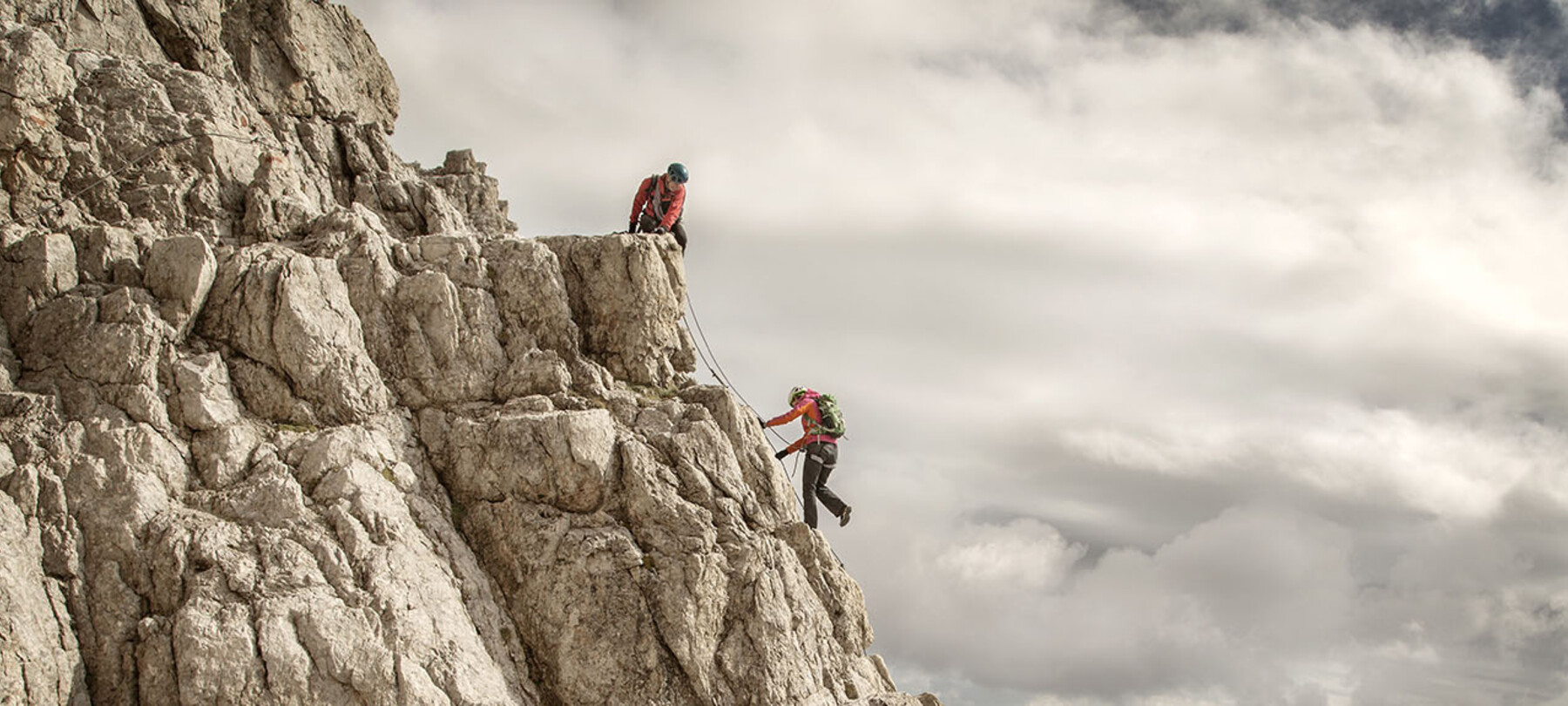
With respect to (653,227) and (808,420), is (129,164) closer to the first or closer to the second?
(653,227)

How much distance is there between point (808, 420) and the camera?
34156mm

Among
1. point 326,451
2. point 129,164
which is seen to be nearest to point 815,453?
point 326,451

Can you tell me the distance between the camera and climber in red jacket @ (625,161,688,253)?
34.5 metres

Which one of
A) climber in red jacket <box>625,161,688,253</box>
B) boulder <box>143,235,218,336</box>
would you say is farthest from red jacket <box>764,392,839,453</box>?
boulder <box>143,235,218,336</box>

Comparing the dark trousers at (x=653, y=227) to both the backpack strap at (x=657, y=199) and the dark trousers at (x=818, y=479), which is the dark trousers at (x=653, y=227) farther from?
the dark trousers at (x=818, y=479)

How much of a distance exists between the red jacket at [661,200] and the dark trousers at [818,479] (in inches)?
321

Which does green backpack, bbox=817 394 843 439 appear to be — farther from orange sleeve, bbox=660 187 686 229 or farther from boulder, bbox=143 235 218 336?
boulder, bbox=143 235 218 336

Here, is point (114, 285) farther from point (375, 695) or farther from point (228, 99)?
point (375, 695)

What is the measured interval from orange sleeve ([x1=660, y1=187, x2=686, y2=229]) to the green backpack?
23.1 feet

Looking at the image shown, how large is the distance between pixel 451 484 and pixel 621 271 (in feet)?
24.5

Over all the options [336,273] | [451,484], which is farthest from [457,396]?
[336,273]

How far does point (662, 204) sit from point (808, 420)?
8015mm

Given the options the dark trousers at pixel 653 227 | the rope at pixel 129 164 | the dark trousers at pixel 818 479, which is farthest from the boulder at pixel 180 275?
the dark trousers at pixel 818 479

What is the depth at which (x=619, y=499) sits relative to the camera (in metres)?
26.8
